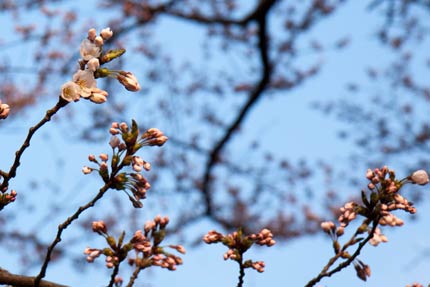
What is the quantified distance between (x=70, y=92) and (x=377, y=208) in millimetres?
1151

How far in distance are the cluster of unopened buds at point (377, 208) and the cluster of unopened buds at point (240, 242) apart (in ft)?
0.86

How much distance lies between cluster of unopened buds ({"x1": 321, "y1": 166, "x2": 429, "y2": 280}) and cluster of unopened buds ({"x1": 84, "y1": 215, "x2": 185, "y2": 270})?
0.62m

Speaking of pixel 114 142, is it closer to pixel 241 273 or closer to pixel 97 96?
pixel 97 96

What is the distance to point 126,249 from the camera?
2.36 metres

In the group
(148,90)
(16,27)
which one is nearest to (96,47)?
(16,27)

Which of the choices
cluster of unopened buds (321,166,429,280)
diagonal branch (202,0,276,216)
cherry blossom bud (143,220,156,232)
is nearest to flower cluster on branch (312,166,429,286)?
cluster of unopened buds (321,166,429,280)

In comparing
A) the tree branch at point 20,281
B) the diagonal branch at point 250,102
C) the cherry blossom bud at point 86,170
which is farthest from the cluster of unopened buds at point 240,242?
the diagonal branch at point 250,102

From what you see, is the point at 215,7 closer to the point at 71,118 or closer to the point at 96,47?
the point at 71,118

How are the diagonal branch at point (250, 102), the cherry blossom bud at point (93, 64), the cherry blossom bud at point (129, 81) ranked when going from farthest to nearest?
the diagonal branch at point (250, 102) → the cherry blossom bud at point (129, 81) → the cherry blossom bud at point (93, 64)

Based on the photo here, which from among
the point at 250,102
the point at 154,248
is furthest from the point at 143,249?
the point at 250,102

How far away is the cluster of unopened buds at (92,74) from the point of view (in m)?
2.14

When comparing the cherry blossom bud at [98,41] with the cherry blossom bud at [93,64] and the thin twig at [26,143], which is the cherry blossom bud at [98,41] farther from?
the thin twig at [26,143]

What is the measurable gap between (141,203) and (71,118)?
14866 millimetres

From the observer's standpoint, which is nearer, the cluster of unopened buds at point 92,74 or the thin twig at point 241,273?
the cluster of unopened buds at point 92,74
